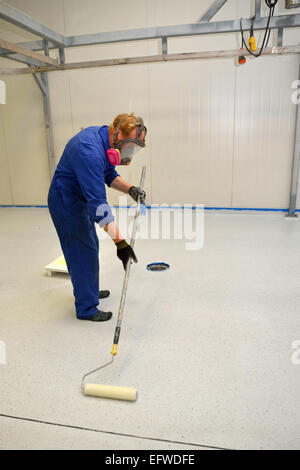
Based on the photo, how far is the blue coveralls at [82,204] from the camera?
1.55m

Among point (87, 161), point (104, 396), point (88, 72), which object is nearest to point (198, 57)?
point (88, 72)

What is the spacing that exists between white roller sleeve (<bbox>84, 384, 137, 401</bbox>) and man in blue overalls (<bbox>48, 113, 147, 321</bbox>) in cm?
61

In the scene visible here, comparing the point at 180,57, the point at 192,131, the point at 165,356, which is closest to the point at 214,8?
the point at 180,57

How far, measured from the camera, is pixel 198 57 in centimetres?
319

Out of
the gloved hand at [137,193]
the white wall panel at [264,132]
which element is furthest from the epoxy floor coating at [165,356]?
the white wall panel at [264,132]

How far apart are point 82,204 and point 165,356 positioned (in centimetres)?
94

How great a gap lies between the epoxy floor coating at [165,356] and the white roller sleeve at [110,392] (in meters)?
0.03

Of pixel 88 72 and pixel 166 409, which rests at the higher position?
pixel 88 72

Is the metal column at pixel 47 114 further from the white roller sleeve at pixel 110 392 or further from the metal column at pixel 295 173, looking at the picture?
the white roller sleeve at pixel 110 392

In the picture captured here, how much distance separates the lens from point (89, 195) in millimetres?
1539

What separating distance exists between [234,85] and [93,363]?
387 cm

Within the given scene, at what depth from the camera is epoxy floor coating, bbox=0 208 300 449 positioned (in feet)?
3.94

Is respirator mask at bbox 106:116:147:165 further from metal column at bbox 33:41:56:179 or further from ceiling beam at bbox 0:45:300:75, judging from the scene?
metal column at bbox 33:41:56:179
